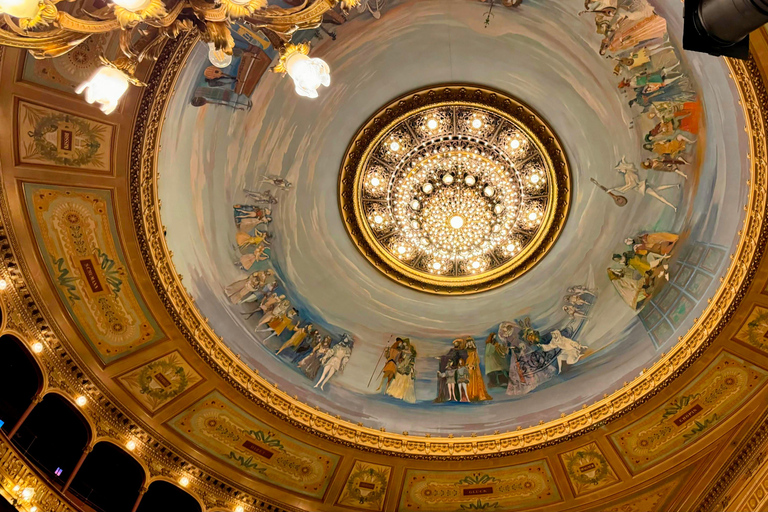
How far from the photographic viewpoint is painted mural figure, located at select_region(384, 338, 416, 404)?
42.6 feet

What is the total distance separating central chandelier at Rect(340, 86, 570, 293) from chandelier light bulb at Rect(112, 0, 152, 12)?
7.69 m

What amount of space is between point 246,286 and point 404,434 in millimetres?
5055

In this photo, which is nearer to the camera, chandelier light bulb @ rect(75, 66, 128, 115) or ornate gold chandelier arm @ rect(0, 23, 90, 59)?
ornate gold chandelier arm @ rect(0, 23, 90, 59)

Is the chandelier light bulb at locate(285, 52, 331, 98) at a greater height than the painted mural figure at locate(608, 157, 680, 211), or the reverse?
the painted mural figure at locate(608, 157, 680, 211)

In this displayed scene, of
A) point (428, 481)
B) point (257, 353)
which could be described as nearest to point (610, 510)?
point (428, 481)

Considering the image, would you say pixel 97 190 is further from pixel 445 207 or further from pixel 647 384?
pixel 647 384

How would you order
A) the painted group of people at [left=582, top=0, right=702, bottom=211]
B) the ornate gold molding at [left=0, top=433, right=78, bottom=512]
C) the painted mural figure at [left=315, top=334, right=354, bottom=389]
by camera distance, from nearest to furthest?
the ornate gold molding at [left=0, top=433, right=78, bottom=512], the painted group of people at [left=582, top=0, right=702, bottom=211], the painted mural figure at [left=315, top=334, right=354, bottom=389]

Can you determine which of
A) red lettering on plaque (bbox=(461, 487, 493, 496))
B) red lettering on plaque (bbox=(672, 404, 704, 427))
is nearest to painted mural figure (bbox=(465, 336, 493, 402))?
red lettering on plaque (bbox=(461, 487, 493, 496))

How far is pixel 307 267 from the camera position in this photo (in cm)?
1302

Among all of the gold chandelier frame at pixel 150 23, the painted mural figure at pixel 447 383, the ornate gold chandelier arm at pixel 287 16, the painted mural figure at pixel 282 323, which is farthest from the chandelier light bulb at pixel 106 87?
the painted mural figure at pixel 447 383

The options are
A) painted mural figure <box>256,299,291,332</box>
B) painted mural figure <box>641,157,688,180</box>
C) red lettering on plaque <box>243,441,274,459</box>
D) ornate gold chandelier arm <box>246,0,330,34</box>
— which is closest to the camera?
ornate gold chandelier arm <box>246,0,330,34</box>

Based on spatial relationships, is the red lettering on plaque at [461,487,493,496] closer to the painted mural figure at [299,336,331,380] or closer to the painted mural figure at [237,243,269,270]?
the painted mural figure at [299,336,331,380]

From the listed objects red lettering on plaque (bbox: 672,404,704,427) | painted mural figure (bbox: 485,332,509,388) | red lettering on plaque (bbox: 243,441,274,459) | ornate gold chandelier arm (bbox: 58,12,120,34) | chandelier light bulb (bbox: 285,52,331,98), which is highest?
painted mural figure (bbox: 485,332,509,388)

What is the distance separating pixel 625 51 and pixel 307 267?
27.5ft
